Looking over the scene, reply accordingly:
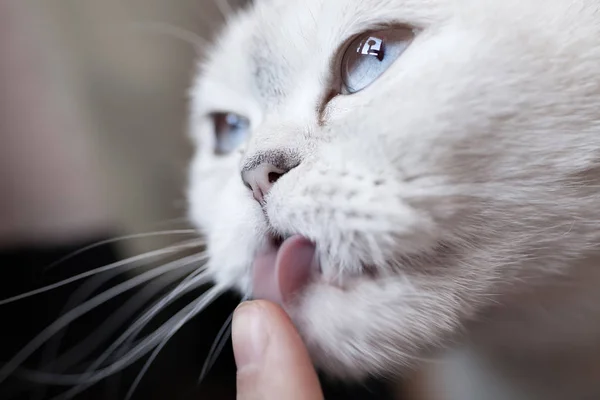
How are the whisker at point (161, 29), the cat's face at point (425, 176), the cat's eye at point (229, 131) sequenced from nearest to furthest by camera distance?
1. the cat's face at point (425, 176)
2. the cat's eye at point (229, 131)
3. the whisker at point (161, 29)

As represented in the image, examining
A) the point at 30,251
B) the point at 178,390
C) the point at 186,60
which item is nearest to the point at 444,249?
the point at 178,390

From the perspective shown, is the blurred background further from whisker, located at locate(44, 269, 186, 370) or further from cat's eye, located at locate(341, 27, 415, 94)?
cat's eye, located at locate(341, 27, 415, 94)

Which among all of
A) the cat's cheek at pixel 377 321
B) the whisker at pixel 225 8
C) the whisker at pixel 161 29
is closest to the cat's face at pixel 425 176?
the cat's cheek at pixel 377 321

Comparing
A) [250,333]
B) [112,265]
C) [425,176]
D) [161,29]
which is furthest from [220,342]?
[161,29]

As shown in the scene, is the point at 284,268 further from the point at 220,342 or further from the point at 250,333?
the point at 220,342

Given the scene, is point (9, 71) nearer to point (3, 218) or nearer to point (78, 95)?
point (78, 95)

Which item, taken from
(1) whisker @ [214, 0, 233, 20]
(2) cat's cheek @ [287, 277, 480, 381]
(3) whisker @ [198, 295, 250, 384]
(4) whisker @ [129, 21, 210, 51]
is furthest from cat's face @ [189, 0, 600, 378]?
(4) whisker @ [129, 21, 210, 51]

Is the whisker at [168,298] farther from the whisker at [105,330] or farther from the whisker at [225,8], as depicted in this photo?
the whisker at [225,8]
